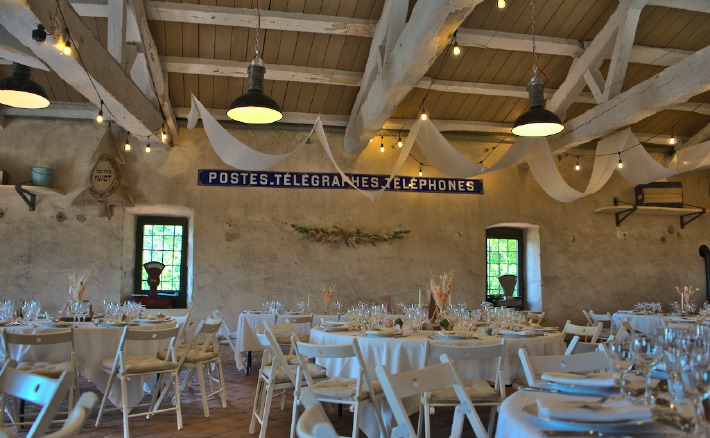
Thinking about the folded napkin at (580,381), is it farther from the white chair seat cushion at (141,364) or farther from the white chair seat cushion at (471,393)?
the white chair seat cushion at (141,364)

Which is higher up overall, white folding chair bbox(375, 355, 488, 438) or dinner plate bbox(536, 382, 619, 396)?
dinner plate bbox(536, 382, 619, 396)

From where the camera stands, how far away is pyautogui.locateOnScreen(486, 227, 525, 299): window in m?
9.84

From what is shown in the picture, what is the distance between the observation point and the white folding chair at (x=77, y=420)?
1.47 m

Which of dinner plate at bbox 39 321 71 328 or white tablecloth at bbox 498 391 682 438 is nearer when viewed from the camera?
white tablecloth at bbox 498 391 682 438

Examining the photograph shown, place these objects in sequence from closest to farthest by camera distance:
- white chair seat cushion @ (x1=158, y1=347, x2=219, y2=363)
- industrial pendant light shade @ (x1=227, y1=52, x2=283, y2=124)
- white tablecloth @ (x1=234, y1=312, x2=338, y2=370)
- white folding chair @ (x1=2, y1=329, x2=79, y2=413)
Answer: white folding chair @ (x1=2, y1=329, x2=79, y2=413) → industrial pendant light shade @ (x1=227, y1=52, x2=283, y2=124) → white chair seat cushion @ (x1=158, y1=347, x2=219, y2=363) → white tablecloth @ (x1=234, y1=312, x2=338, y2=370)

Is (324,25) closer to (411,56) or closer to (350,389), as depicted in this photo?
(411,56)

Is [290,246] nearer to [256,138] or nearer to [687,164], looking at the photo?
[256,138]

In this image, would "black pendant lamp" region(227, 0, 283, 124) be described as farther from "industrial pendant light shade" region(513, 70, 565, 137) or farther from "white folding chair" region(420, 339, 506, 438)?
"white folding chair" region(420, 339, 506, 438)

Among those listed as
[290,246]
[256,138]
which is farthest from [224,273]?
[256,138]

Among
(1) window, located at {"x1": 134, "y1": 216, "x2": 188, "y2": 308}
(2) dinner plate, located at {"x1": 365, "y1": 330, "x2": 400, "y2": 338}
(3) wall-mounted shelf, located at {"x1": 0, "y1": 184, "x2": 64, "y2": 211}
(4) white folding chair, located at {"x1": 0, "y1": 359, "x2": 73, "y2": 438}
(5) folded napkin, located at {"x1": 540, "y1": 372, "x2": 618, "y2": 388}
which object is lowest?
(2) dinner plate, located at {"x1": 365, "y1": 330, "x2": 400, "y2": 338}

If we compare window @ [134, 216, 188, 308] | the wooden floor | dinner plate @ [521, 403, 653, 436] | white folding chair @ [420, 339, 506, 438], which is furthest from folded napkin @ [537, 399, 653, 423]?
window @ [134, 216, 188, 308]

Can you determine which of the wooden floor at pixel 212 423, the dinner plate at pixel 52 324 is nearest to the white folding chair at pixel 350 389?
the wooden floor at pixel 212 423

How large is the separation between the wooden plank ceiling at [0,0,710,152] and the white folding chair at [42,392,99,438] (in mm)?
4761

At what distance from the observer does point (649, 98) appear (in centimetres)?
630
